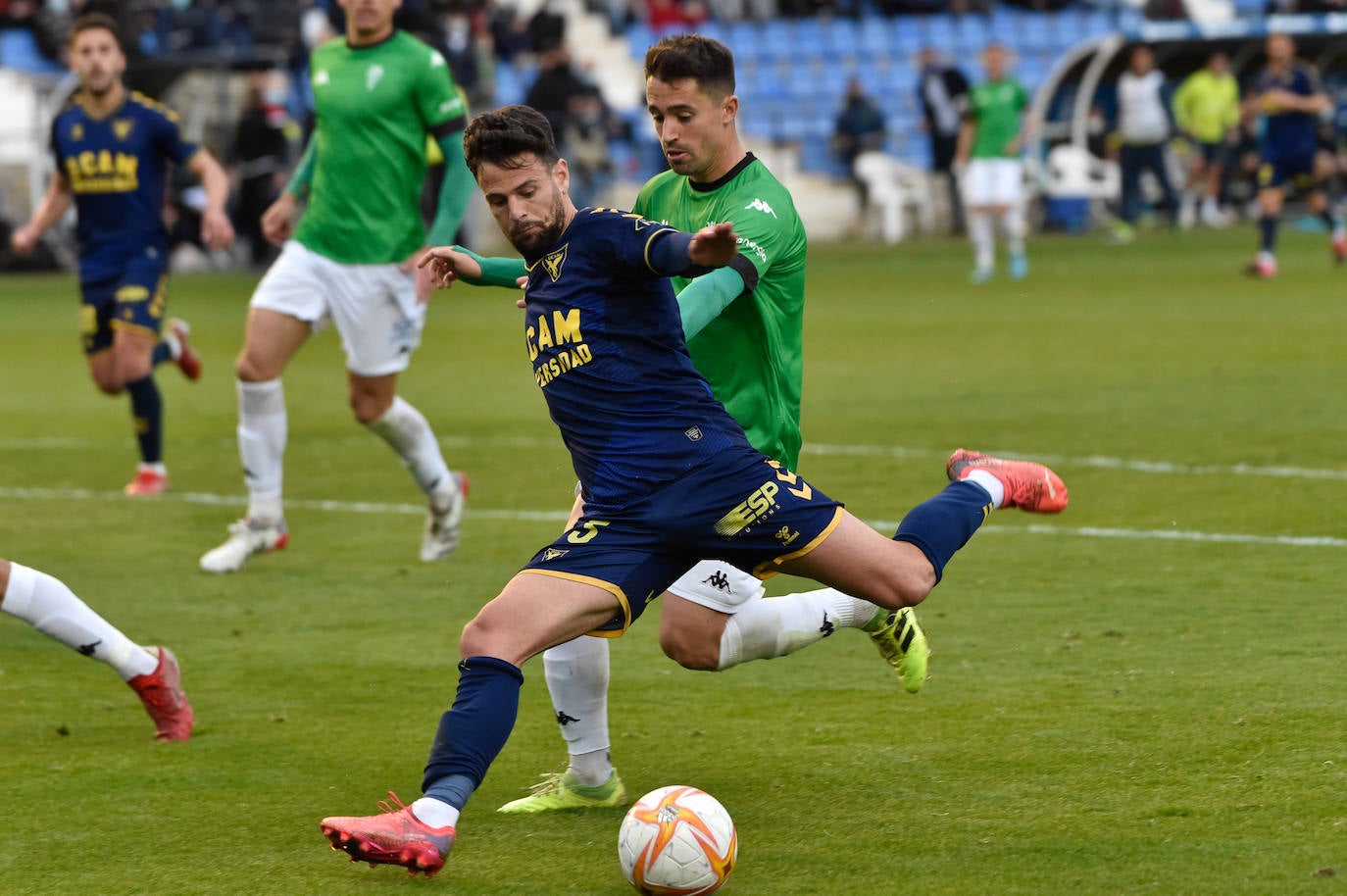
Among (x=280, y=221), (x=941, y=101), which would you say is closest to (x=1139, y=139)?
(x=941, y=101)

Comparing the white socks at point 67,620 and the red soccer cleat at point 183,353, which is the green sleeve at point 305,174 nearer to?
the red soccer cleat at point 183,353

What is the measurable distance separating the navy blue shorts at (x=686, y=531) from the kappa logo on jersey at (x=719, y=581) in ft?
1.60

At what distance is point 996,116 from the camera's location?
20.7 metres

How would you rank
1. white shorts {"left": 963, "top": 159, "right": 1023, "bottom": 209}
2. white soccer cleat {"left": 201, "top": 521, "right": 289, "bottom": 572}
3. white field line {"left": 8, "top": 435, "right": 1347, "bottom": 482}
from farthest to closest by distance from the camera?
white shorts {"left": 963, "top": 159, "right": 1023, "bottom": 209}
white field line {"left": 8, "top": 435, "right": 1347, "bottom": 482}
white soccer cleat {"left": 201, "top": 521, "right": 289, "bottom": 572}

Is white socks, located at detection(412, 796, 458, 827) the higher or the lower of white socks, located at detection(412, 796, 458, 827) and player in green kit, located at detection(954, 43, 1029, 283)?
the higher

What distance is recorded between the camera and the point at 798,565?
4324mm

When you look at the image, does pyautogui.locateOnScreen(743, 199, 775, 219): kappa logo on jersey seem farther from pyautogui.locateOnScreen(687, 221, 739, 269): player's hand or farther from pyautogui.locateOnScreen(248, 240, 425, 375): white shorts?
pyautogui.locateOnScreen(248, 240, 425, 375): white shorts

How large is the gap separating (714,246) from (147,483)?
6467 mm

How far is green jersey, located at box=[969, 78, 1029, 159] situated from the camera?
20469mm

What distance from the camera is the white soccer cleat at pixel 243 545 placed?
771 centimetres

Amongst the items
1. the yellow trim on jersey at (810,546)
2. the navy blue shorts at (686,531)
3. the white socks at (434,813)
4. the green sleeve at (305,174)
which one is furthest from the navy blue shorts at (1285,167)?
the white socks at (434,813)

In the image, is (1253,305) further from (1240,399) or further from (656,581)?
(656,581)

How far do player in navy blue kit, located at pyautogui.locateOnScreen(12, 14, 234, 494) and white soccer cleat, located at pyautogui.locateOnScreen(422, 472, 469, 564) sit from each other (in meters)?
2.37

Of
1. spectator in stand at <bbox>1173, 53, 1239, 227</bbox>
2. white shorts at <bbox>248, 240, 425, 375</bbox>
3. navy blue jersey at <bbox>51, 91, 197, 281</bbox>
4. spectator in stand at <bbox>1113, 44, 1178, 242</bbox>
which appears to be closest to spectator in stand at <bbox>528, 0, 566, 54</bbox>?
spectator in stand at <bbox>1113, 44, 1178, 242</bbox>
